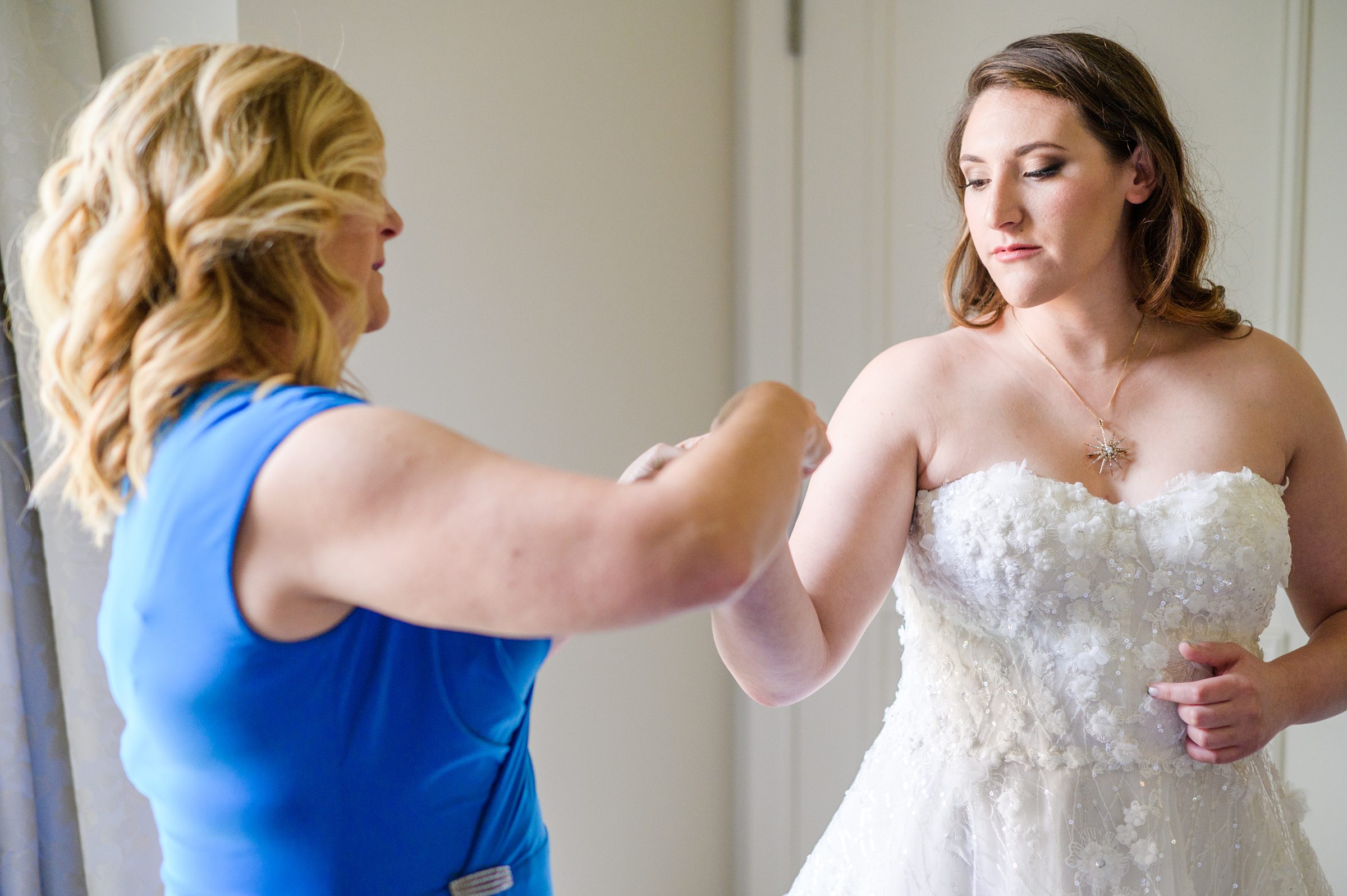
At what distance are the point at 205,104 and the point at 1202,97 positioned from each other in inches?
73.6

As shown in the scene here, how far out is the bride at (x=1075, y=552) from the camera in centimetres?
122

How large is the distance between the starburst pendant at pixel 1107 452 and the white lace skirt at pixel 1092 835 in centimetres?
39

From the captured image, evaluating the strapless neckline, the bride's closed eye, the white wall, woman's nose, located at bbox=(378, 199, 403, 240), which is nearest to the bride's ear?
the bride's closed eye

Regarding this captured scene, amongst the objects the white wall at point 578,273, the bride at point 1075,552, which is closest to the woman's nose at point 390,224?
the bride at point 1075,552

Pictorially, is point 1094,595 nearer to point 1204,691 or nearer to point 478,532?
point 1204,691

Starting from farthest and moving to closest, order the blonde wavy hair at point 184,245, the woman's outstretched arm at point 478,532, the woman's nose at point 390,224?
the woman's nose at point 390,224
the blonde wavy hair at point 184,245
the woman's outstretched arm at point 478,532

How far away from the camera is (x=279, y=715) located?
0.68m

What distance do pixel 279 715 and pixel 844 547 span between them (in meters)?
0.78

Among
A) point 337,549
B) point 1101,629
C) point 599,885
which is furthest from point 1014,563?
point 599,885

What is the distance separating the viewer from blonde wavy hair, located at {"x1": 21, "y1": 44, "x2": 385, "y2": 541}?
69 cm

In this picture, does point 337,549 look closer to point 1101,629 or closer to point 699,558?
point 699,558

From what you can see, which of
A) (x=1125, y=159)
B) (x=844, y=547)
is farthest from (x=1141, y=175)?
(x=844, y=547)

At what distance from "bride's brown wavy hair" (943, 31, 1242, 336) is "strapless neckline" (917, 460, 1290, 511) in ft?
0.85

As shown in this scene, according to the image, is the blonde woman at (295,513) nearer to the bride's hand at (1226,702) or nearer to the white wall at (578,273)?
the bride's hand at (1226,702)
